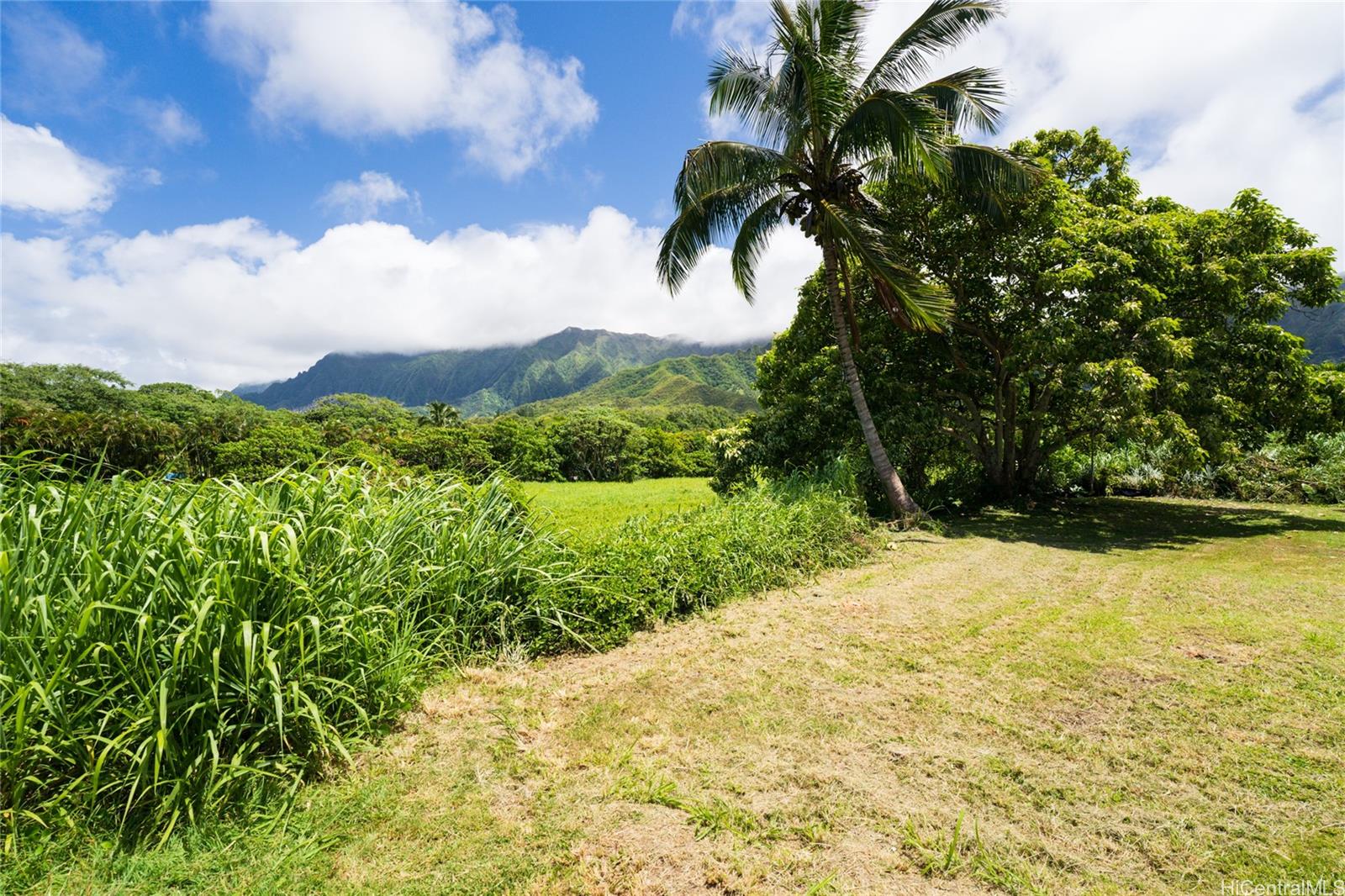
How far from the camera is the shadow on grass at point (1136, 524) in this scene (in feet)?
29.4

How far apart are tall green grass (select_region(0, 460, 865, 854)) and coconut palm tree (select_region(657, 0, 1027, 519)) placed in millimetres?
7417

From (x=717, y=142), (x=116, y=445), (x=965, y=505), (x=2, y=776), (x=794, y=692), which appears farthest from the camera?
(x=116, y=445)

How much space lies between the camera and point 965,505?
1255 centimetres

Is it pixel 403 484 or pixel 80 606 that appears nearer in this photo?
pixel 80 606

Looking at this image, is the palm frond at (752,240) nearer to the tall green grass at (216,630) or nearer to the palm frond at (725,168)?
the palm frond at (725,168)

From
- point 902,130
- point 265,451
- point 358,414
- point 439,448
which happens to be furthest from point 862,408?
point 358,414

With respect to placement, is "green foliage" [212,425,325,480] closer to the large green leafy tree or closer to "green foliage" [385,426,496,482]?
"green foliage" [385,426,496,482]

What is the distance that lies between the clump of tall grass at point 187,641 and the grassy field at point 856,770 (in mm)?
305

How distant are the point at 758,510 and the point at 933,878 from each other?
18.8 ft

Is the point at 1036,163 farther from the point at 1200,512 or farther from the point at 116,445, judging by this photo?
the point at 116,445

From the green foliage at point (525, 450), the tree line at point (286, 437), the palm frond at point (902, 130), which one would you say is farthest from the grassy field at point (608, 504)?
the green foliage at point (525, 450)

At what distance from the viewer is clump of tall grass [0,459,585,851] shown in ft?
8.20

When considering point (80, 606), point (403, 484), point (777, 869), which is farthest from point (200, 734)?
point (403, 484)

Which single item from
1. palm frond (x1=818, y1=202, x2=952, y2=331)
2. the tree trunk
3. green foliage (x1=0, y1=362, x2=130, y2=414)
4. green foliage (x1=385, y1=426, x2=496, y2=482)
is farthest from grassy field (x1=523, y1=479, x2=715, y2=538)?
green foliage (x1=0, y1=362, x2=130, y2=414)
